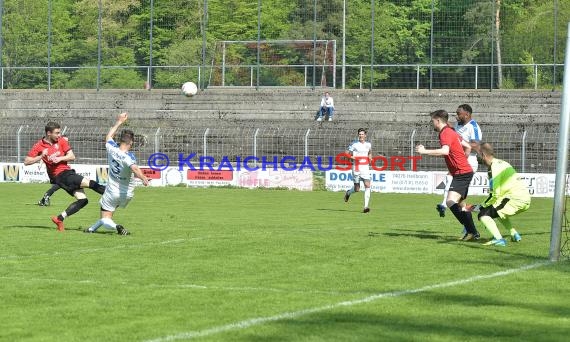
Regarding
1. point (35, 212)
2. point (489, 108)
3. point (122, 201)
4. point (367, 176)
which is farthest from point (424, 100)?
point (122, 201)

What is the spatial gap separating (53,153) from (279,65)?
3102 centimetres

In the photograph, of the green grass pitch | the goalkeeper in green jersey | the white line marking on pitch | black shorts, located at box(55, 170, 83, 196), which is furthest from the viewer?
black shorts, located at box(55, 170, 83, 196)

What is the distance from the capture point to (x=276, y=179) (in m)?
39.5

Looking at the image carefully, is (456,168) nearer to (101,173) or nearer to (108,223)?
(108,223)

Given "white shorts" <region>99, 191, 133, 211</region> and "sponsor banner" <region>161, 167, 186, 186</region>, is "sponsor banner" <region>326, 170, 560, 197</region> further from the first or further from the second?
"white shorts" <region>99, 191, 133, 211</region>

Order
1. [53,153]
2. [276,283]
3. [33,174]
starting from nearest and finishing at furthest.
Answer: [276,283], [53,153], [33,174]

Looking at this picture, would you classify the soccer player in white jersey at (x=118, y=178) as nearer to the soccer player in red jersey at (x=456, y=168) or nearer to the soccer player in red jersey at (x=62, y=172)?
the soccer player in red jersey at (x=62, y=172)

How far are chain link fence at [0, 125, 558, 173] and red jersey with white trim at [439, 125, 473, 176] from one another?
66.0 feet

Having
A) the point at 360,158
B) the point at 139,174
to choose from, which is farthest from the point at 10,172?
the point at 139,174

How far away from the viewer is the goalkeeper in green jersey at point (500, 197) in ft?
52.4

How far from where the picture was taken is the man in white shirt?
46.2 meters

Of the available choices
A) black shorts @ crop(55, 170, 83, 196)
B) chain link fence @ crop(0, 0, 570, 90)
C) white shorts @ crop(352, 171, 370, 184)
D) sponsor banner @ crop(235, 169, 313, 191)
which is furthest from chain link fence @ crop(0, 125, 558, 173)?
black shorts @ crop(55, 170, 83, 196)

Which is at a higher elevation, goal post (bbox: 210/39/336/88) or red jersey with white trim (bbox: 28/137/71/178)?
goal post (bbox: 210/39/336/88)

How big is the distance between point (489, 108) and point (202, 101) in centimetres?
1316
